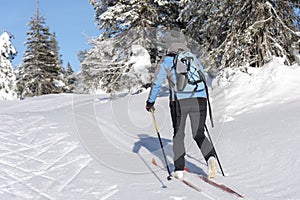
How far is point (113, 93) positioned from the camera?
1427 centimetres

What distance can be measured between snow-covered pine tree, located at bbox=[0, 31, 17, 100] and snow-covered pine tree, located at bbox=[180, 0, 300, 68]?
71.8 ft

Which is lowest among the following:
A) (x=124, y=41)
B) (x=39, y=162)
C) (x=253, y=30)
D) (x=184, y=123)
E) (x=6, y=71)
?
(x=39, y=162)

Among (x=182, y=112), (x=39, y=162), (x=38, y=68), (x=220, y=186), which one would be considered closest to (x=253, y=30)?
(x=182, y=112)

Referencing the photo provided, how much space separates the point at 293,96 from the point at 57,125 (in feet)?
18.2

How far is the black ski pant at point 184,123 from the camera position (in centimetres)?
438

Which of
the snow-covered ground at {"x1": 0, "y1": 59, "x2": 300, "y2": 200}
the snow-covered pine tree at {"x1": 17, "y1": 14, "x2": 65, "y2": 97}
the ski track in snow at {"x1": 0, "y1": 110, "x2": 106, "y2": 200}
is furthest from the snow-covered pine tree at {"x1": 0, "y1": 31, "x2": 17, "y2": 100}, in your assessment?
the ski track in snow at {"x1": 0, "y1": 110, "x2": 106, "y2": 200}

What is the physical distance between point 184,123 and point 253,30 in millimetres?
5850

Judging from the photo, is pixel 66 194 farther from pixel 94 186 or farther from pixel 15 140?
pixel 15 140

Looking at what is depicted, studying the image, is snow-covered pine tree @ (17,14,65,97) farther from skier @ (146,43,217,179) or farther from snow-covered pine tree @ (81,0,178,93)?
skier @ (146,43,217,179)

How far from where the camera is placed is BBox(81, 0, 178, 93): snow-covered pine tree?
1409 cm

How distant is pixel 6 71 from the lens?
28266 millimetres

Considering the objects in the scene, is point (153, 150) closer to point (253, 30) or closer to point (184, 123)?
point (184, 123)

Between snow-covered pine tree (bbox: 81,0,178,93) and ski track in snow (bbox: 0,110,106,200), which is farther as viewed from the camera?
snow-covered pine tree (bbox: 81,0,178,93)

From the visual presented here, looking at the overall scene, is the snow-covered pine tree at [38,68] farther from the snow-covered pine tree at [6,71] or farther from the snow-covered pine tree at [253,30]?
the snow-covered pine tree at [253,30]
